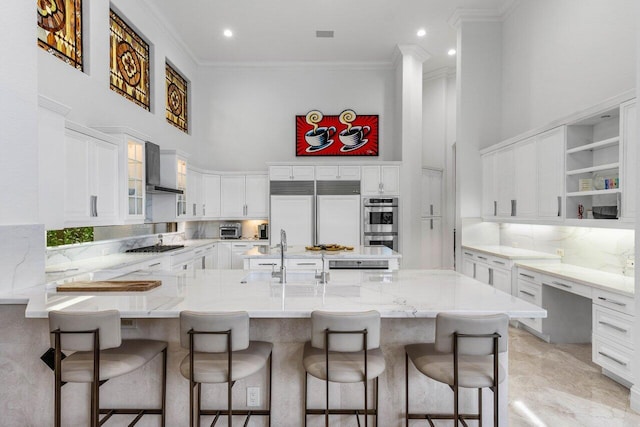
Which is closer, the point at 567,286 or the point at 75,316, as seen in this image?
the point at 75,316

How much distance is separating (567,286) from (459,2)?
4043mm

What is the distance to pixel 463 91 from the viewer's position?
5156 mm

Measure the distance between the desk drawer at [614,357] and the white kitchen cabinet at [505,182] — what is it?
187 centimetres

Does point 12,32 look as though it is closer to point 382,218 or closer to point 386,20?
point 386,20

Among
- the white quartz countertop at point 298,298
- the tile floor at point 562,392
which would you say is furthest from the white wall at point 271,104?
the white quartz countertop at point 298,298

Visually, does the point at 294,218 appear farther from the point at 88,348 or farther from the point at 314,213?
the point at 88,348

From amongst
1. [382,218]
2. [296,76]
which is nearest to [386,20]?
[296,76]

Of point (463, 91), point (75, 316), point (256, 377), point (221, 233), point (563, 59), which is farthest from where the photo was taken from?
point (221, 233)

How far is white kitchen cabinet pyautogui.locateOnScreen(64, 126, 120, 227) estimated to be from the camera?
283 cm

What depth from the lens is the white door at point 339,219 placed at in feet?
19.7

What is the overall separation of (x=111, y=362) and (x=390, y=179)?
200 inches

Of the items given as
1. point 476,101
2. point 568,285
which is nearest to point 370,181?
point 476,101

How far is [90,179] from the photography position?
3.10 metres

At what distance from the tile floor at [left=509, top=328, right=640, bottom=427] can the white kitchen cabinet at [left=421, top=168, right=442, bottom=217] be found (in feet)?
12.0
